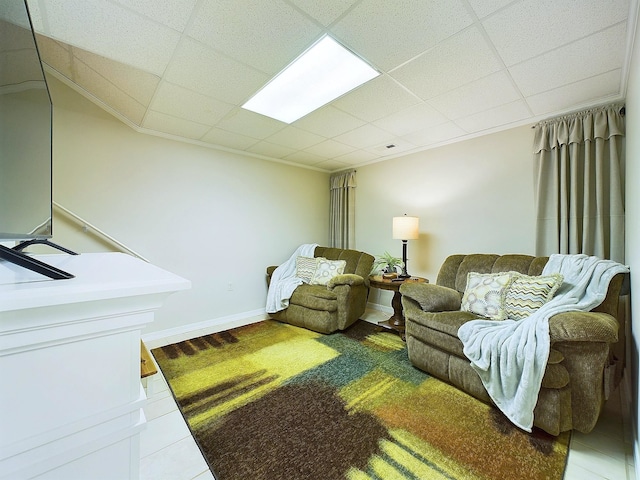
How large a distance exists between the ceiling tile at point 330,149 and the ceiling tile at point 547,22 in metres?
1.86

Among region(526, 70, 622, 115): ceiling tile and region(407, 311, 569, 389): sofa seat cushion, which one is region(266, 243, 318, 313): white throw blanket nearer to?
region(407, 311, 569, 389): sofa seat cushion

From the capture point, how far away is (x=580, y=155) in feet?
7.58

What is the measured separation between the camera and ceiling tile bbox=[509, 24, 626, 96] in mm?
1538

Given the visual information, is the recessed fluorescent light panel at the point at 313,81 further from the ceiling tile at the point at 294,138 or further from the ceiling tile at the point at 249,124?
the ceiling tile at the point at 294,138

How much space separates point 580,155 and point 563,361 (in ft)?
6.09

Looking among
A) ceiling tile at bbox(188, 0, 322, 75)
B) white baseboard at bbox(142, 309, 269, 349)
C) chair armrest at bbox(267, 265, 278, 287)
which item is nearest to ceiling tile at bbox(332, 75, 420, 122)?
ceiling tile at bbox(188, 0, 322, 75)

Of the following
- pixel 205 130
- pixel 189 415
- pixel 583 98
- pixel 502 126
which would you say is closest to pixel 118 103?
pixel 205 130

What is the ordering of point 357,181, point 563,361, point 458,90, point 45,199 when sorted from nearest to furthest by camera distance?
1. point 45,199
2. point 563,361
3. point 458,90
4. point 357,181

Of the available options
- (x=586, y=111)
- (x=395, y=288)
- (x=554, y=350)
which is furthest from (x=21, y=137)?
(x=586, y=111)

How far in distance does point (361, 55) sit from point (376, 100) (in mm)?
561

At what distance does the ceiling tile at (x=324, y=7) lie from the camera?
132cm

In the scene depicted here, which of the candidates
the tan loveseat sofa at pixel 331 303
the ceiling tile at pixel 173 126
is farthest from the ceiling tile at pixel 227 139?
the tan loveseat sofa at pixel 331 303

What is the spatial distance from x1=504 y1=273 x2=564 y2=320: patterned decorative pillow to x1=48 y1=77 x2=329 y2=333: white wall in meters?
2.81

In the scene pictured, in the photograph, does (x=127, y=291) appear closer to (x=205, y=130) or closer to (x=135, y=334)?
(x=135, y=334)
